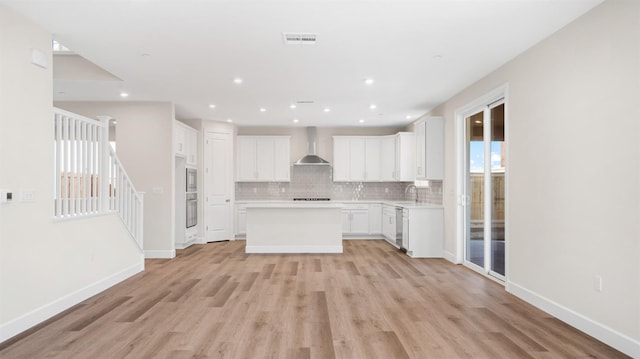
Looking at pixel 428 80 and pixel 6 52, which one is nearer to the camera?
pixel 6 52

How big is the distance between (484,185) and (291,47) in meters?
3.28

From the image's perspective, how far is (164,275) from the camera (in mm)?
5371

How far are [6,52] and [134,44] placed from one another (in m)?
1.10

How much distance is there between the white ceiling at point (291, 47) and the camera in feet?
10.5

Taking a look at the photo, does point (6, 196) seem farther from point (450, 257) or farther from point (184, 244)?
point (450, 257)

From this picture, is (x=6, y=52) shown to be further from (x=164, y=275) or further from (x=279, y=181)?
(x=279, y=181)

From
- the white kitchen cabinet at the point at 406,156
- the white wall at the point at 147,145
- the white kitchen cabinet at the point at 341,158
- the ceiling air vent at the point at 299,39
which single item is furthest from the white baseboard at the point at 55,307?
the white kitchen cabinet at the point at 406,156

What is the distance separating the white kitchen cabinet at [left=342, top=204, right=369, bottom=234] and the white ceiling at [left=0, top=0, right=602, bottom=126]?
3.41 metres

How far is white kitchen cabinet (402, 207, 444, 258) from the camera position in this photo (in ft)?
22.1

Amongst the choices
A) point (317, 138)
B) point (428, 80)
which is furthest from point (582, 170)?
point (317, 138)

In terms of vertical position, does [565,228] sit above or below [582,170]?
below

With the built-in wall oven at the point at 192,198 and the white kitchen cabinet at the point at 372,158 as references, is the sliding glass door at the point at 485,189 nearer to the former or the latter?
the white kitchen cabinet at the point at 372,158

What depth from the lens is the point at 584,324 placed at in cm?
327

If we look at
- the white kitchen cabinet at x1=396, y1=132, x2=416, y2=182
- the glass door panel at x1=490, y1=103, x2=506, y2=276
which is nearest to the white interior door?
the white kitchen cabinet at x1=396, y1=132, x2=416, y2=182
